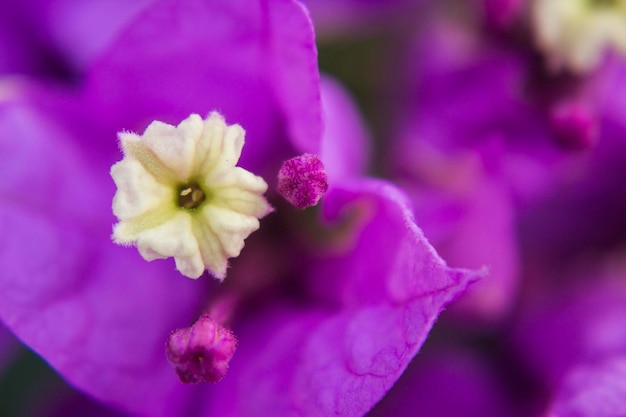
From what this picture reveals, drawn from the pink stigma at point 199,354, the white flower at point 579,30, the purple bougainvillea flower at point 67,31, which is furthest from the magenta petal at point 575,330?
the purple bougainvillea flower at point 67,31

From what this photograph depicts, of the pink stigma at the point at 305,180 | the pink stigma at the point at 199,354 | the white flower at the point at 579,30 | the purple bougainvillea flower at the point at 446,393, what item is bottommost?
the purple bougainvillea flower at the point at 446,393

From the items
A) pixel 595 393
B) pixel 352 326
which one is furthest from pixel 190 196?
pixel 595 393

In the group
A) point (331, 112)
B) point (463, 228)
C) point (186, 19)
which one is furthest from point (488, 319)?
point (186, 19)

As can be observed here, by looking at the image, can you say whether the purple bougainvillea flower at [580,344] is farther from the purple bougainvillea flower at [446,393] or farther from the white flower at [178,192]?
the white flower at [178,192]

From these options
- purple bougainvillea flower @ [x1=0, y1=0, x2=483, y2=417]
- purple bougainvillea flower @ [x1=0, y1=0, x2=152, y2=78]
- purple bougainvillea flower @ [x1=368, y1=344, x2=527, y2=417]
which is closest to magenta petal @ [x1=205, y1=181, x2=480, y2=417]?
purple bougainvillea flower @ [x1=0, y1=0, x2=483, y2=417]

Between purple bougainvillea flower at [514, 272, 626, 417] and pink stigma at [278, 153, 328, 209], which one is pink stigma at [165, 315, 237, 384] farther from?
purple bougainvillea flower at [514, 272, 626, 417]

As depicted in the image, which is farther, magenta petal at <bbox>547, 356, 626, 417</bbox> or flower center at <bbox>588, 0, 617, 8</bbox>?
flower center at <bbox>588, 0, 617, 8</bbox>

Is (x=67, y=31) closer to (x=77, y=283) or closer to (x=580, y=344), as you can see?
(x=77, y=283)

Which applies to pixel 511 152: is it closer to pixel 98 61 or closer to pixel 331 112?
pixel 331 112
